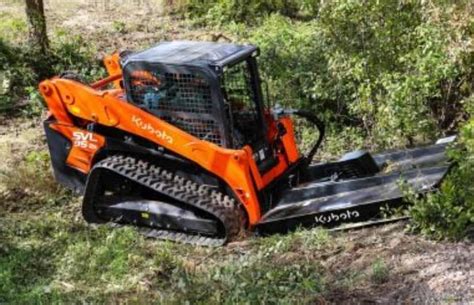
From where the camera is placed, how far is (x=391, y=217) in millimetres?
6457

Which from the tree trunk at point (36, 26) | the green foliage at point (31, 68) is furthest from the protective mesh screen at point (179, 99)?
the tree trunk at point (36, 26)

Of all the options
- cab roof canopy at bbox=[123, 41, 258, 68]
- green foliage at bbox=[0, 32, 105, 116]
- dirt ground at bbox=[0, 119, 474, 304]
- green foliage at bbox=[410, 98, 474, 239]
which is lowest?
green foliage at bbox=[0, 32, 105, 116]

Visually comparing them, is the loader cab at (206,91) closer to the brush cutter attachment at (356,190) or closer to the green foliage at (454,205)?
the brush cutter attachment at (356,190)

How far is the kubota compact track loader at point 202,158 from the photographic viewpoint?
6910 mm

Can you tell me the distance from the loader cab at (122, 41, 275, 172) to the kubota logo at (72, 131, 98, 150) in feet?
2.18

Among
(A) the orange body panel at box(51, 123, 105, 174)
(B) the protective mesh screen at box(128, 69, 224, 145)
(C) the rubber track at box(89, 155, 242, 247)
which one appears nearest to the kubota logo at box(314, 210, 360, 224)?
(C) the rubber track at box(89, 155, 242, 247)

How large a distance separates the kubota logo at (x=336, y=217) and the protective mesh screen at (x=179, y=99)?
1178 millimetres

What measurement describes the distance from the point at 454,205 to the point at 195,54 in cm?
292

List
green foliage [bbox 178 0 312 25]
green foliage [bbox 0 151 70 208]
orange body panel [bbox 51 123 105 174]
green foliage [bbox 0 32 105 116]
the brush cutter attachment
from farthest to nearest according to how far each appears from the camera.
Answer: green foliage [bbox 178 0 312 25]
green foliage [bbox 0 32 105 116]
green foliage [bbox 0 151 70 208]
orange body panel [bbox 51 123 105 174]
the brush cutter attachment

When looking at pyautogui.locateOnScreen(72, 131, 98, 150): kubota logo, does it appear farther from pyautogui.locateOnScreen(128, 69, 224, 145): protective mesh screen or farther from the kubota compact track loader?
pyautogui.locateOnScreen(128, 69, 224, 145): protective mesh screen

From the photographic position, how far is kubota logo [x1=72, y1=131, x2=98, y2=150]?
7730mm

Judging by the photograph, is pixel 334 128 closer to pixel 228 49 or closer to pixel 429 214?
pixel 228 49

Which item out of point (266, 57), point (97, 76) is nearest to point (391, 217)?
point (266, 57)

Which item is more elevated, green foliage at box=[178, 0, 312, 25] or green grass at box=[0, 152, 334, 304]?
green grass at box=[0, 152, 334, 304]
